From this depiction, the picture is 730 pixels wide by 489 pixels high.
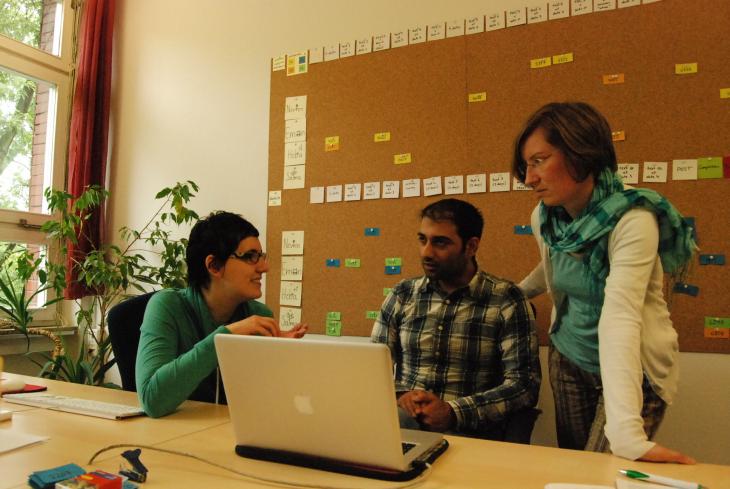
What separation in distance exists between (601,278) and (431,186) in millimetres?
1290

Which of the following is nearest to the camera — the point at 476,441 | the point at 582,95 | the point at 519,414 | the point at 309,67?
the point at 476,441

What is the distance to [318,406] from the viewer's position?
2.91 feet

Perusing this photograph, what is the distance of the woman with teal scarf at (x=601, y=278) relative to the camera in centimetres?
106

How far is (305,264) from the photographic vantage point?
9.04 feet

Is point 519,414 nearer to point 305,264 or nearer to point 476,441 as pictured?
point 476,441

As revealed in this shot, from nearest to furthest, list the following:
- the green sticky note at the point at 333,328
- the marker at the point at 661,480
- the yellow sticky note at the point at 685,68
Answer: the marker at the point at 661,480 → the yellow sticky note at the point at 685,68 → the green sticky note at the point at 333,328

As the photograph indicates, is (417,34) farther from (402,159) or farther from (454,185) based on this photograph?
(454,185)

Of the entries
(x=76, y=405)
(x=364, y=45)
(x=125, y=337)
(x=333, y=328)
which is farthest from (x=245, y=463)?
(x=364, y=45)

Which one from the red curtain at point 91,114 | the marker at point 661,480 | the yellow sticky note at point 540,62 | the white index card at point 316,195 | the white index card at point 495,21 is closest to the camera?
the marker at point 661,480

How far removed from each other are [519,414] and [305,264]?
1448 millimetres

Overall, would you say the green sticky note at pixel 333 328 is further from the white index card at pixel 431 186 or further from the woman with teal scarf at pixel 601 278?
the woman with teal scarf at pixel 601 278

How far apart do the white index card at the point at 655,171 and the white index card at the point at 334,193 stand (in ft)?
4.56

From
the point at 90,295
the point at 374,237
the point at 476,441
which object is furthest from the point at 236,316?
the point at 90,295

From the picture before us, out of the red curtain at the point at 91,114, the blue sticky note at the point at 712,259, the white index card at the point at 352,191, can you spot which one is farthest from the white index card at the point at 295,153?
the blue sticky note at the point at 712,259
